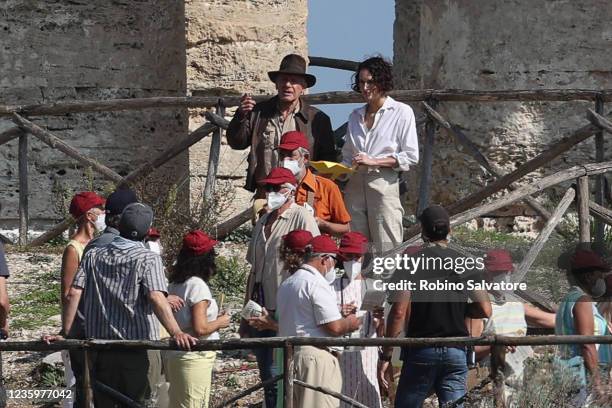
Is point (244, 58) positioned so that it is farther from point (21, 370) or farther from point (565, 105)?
point (21, 370)

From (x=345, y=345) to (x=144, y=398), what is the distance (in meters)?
1.03

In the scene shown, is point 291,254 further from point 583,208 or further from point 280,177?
point 583,208

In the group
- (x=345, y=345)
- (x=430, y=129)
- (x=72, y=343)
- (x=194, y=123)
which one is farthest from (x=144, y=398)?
(x=194, y=123)

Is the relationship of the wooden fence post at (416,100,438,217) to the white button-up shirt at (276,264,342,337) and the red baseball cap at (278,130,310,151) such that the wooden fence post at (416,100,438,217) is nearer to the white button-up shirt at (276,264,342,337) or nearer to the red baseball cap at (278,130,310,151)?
the red baseball cap at (278,130,310,151)

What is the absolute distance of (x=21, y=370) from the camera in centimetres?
1103

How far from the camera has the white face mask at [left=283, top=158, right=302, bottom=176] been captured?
10.2 m

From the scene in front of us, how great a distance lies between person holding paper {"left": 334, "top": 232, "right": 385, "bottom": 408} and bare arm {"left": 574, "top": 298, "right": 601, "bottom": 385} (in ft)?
3.38

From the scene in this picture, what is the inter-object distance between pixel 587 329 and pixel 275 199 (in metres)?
1.87

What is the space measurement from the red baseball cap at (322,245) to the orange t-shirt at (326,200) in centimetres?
96

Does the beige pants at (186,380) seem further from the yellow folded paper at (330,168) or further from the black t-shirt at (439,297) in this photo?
the yellow folded paper at (330,168)

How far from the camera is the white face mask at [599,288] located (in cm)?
929

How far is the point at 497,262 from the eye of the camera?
977 centimetres

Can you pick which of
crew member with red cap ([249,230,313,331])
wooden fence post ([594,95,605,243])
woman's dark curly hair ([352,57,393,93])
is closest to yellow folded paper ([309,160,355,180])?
woman's dark curly hair ([352,57,393,93])

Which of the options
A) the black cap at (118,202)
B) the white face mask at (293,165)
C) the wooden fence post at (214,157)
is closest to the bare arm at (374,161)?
the white face mask at (293,165)
